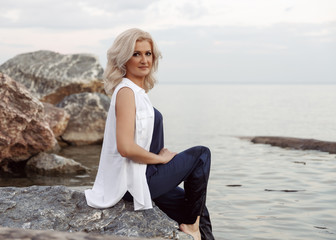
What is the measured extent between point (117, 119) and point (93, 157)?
807 cm

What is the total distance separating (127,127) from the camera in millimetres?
4055

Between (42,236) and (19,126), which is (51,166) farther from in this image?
(42,236)

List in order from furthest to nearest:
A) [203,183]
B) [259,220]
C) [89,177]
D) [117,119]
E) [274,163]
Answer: [274,163], [89,177], [259,220], [203,183], [117,119]

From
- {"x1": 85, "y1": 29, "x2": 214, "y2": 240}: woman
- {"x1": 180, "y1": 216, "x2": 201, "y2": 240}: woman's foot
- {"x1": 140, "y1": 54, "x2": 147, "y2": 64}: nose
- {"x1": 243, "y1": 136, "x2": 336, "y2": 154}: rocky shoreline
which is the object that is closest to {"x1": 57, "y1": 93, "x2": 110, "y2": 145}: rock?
{"x1": 243, "y1": 136, "x2": 336, "y2": 154}: rocky shoreline

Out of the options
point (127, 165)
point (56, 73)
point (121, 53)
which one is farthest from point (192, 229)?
point (56, 73)

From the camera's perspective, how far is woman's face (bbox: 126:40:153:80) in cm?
436

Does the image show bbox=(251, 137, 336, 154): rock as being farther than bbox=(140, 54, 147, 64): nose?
Yes

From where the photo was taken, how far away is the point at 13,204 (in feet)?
14.7

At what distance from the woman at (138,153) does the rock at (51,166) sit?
17.2 feet

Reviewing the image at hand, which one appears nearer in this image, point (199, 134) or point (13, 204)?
point (13, 204)

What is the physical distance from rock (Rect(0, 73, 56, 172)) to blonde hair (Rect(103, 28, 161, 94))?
5.27 meters

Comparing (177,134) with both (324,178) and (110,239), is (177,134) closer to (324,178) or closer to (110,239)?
(324,178)

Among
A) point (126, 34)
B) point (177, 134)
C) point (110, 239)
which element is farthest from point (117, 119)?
point (177, 134)

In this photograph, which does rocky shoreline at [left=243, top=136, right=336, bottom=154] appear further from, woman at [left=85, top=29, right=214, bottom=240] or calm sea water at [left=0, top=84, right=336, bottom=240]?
woman at [left=85, top=29, right=214, bottom=240]
